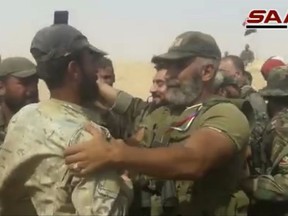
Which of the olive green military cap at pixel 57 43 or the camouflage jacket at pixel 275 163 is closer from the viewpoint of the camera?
the olive green military cap at pixel 57 43

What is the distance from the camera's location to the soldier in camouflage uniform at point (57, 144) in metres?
2.46

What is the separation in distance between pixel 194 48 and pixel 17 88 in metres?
1.73

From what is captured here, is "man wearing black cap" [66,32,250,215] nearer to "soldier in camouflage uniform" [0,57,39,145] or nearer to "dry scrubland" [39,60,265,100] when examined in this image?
"soldier in camouflage uniform" [0,57,39,145]

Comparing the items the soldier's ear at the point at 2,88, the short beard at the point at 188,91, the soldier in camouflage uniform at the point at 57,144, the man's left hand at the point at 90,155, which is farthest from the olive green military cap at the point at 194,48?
the soldier's ear at the point at 2,88

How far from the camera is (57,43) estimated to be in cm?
264

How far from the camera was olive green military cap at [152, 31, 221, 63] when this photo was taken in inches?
132

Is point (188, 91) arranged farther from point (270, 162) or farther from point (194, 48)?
point (270, 162)

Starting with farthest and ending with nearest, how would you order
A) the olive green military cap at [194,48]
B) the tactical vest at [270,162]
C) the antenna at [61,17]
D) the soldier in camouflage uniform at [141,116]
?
1. the tactical vest at [270,162]
2. the olive green military cap at [194,48]
3. the soldier in camouflage uniform at [141,116]
4. the antenna at [61,17]

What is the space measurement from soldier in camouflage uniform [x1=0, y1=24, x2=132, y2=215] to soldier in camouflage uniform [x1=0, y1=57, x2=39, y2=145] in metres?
1.98

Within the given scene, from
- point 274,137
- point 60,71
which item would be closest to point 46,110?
point 60,71

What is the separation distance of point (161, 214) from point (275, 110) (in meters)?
1.41

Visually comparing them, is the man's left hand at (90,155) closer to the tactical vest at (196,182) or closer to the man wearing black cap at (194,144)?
the man wearing black cap at (194,144)

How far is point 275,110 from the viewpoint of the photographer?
4418 mm

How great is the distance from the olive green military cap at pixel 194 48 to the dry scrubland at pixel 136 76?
21.1 metres
